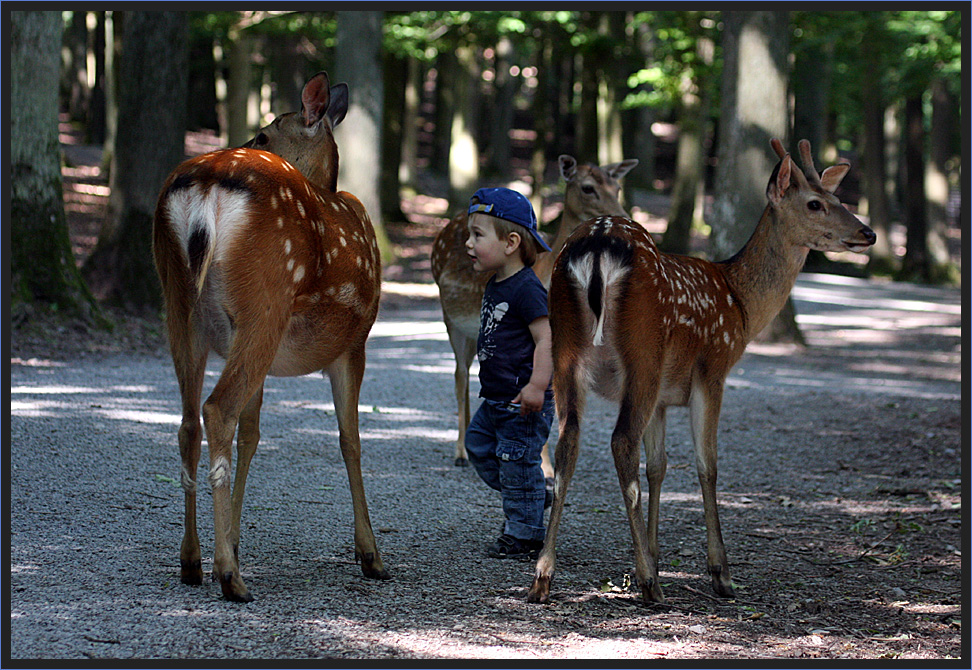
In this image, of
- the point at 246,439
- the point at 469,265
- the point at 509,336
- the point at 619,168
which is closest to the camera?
the point at 246,439

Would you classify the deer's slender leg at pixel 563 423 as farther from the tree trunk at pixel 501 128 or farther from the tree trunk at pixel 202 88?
the tree trunk at pixel 501 128

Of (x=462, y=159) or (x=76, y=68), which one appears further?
(x=76, y=68)

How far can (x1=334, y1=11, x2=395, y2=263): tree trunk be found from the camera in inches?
677

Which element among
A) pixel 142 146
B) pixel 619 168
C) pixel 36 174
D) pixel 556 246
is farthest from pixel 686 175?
pixel 556 246

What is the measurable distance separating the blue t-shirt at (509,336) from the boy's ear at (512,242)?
0.42ft

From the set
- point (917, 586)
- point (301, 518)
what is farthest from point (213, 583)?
point (917, 586)

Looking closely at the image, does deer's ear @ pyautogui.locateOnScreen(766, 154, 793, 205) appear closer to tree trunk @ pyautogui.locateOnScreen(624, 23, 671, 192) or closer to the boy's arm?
the boy's arm

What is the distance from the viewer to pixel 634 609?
4527 millimetres

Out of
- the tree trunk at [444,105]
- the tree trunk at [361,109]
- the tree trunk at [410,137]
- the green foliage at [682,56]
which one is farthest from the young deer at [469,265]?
the tree trunk at [410,137]

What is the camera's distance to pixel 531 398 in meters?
4.81

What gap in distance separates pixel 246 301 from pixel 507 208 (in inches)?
57.3

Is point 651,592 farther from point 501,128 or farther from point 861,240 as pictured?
point 501,128

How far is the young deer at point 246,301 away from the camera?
4027 millimetres

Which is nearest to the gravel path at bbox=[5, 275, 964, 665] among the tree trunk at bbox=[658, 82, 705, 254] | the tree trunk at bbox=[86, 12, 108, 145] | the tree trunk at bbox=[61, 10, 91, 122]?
the tree trunk at bbox=[658, 82, 705, 254]
